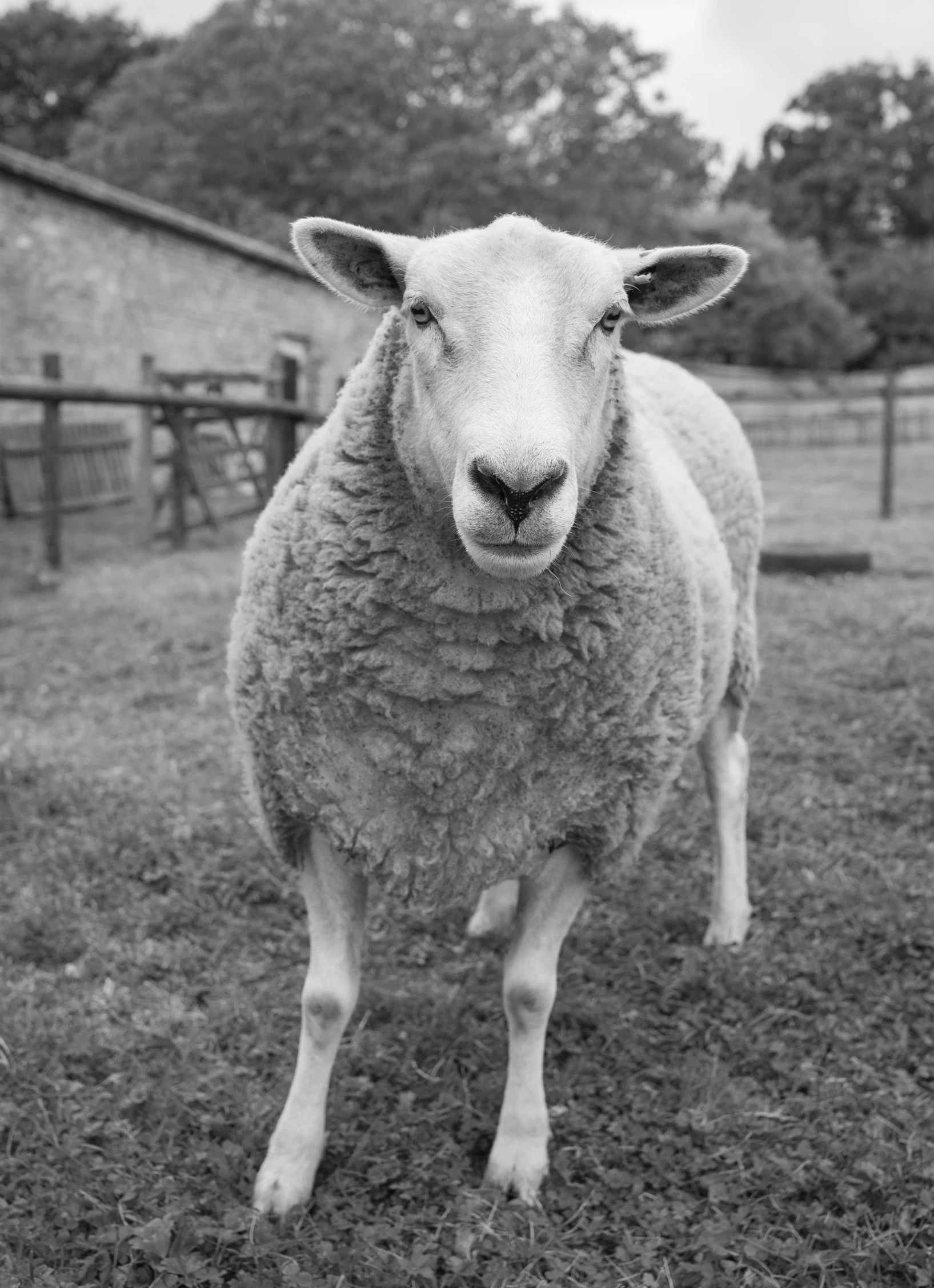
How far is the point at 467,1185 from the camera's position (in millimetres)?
2096

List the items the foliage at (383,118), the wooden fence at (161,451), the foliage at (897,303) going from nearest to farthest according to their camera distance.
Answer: the wooden fence at (161,451) → the foliage at (383,118) → the foliage at (897,303)

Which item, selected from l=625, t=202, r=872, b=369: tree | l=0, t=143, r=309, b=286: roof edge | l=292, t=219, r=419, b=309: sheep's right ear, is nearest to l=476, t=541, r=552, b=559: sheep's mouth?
l=292, t=219, r=419, b=309: sheep's right ear

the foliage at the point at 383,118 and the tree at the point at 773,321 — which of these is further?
the tree at the point at 773,321

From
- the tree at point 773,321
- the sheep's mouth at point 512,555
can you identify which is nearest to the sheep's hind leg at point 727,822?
the sheep's mouth at point 512,555

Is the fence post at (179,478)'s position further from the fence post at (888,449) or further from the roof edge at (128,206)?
the fence post at (888,449)

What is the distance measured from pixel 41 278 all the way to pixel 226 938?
11.0m

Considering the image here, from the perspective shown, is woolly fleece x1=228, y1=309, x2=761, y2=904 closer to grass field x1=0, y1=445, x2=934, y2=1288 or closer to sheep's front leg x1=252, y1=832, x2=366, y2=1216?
sheep's front leg x1=252, y1=832, x2=366, y2=1216

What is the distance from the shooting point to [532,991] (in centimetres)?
217

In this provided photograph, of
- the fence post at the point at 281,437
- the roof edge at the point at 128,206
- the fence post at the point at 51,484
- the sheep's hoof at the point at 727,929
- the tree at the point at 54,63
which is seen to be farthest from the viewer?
the tree at the point at 54,63

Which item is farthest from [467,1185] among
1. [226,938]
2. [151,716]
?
[151,716]

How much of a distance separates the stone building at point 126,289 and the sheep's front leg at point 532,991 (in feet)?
29.3

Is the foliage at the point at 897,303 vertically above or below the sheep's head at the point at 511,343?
above

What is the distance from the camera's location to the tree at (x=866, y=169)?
4075 centimetres

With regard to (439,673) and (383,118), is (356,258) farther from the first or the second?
(383,118)
